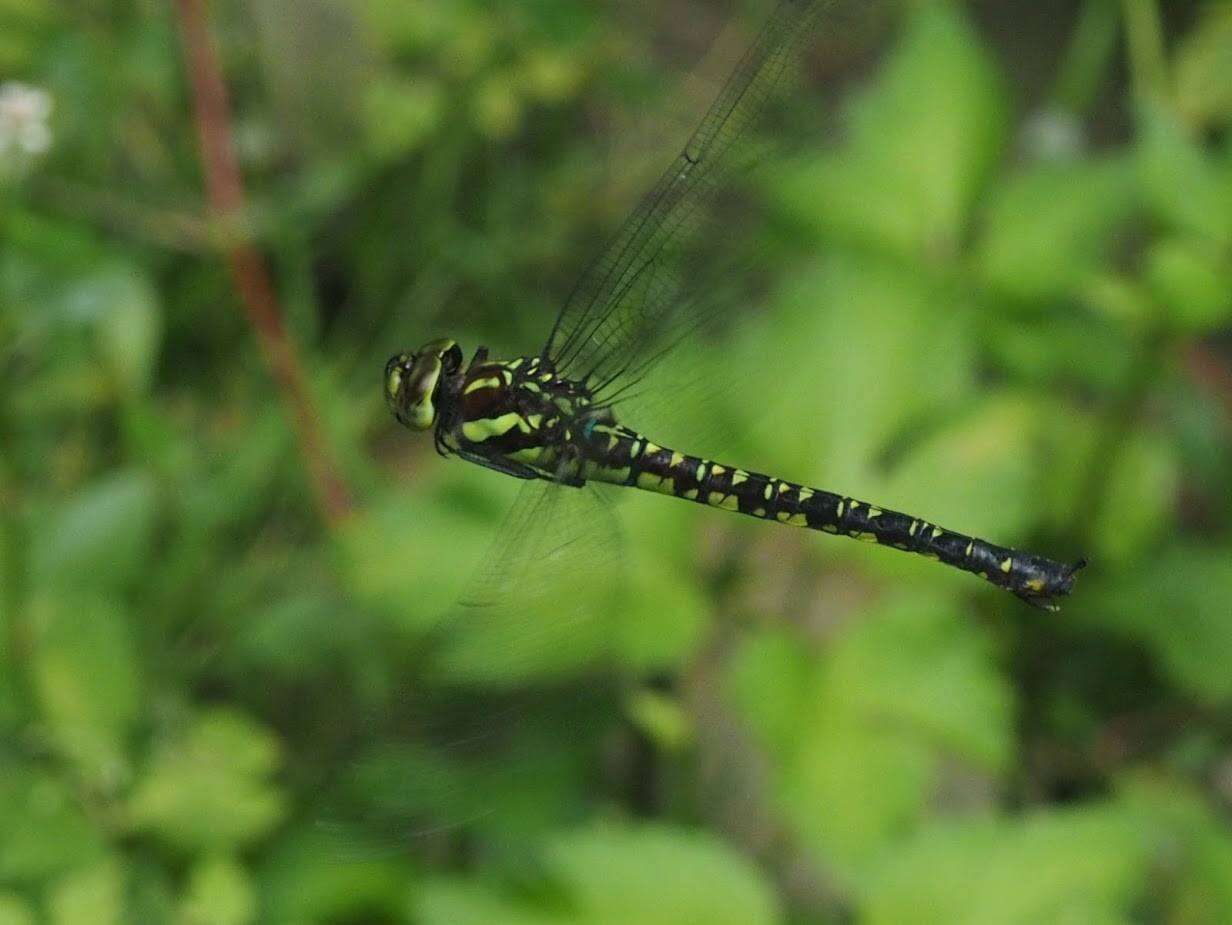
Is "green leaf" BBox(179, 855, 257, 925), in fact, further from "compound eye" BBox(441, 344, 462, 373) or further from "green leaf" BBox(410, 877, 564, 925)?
"compound eye" BBox(441, 344, 462, 373)

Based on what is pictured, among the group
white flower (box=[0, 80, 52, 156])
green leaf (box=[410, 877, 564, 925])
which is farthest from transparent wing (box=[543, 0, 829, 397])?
white flower (box=[0, 80, 52, 156])

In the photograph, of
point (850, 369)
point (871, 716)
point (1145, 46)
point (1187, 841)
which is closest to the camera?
point (871, 716)

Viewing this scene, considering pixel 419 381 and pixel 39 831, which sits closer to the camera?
pixel 419 381

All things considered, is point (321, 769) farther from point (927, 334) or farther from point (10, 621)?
point (927, 334)

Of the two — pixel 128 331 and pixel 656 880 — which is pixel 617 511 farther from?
pixel 128 331

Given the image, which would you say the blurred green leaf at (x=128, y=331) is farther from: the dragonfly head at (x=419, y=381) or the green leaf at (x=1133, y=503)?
the green leaf at (x=1133, y=503)

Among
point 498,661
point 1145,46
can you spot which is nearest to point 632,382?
point 498,661

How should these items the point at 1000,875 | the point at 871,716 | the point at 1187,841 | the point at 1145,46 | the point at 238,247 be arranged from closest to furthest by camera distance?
the point at 1000,875 → the point at 871,716 → the point at 1187,841 → the point at 238,247 → the point at 1145,46
